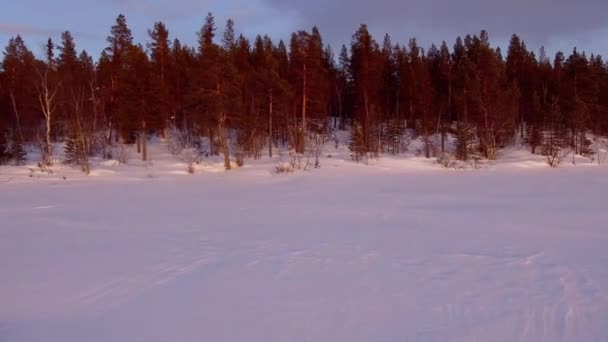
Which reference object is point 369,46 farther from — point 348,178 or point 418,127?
point 348,178

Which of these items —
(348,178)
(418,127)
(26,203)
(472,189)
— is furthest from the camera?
(418,127)

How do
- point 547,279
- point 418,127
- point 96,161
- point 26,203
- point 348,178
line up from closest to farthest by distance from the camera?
point 547,279, point 26,203, point 348,178, point 96,161, point 418,127

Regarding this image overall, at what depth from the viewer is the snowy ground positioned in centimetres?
387

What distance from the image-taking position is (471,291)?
4547mm

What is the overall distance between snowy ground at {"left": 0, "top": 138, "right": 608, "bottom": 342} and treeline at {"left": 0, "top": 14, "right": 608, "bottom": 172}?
58.9 feet

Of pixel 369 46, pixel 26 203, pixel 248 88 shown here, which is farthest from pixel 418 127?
pixel 26 203

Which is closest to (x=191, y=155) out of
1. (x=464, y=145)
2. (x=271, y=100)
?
(x=271, y=100)

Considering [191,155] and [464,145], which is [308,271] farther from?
[191,155]

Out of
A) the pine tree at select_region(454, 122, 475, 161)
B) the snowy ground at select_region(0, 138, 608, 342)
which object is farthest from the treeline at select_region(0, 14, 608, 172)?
the snowy ground at select_region(0, 138, 608, 342)

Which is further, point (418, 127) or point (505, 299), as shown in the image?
point (418, 127)

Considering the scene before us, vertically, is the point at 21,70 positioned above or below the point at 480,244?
above

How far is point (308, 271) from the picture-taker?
5.38 m

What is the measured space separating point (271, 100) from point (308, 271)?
28.2 metres

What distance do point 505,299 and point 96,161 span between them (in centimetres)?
3134
